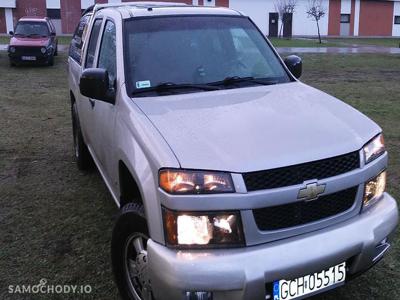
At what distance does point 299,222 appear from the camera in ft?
8.49

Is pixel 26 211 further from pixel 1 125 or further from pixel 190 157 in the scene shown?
pixel 1 125

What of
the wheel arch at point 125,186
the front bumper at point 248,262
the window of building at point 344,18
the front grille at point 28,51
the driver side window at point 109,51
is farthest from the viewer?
the window of building at point 344,18

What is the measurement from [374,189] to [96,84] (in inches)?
76.7

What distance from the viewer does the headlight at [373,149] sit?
9.34 feet

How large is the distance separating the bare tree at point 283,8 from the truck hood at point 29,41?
30.3 metres

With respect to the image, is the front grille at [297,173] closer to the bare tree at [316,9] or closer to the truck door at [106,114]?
the truck door at [106,114]

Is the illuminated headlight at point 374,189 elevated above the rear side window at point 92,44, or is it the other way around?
the rear side window at point 92,44

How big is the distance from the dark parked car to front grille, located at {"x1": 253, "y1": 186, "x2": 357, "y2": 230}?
16.2 meters

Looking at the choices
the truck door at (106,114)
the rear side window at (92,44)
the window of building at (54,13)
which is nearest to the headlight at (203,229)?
the truck door at (106,114)

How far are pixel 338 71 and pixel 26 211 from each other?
1354 cm

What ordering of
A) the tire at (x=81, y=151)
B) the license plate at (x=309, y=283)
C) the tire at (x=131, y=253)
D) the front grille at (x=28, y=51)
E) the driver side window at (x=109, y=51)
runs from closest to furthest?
the license plate at (x=309, y=283), the tire at (x=131, y=253), the driver side window at (x=109, y=51), the tire at (x=81, y=151), the front grille at (x=28, y=51)

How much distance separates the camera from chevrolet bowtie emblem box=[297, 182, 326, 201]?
251cm

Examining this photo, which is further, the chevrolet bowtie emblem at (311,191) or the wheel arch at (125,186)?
the wheel arch at (125,186)

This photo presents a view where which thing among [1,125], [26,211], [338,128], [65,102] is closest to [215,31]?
[338,128]
